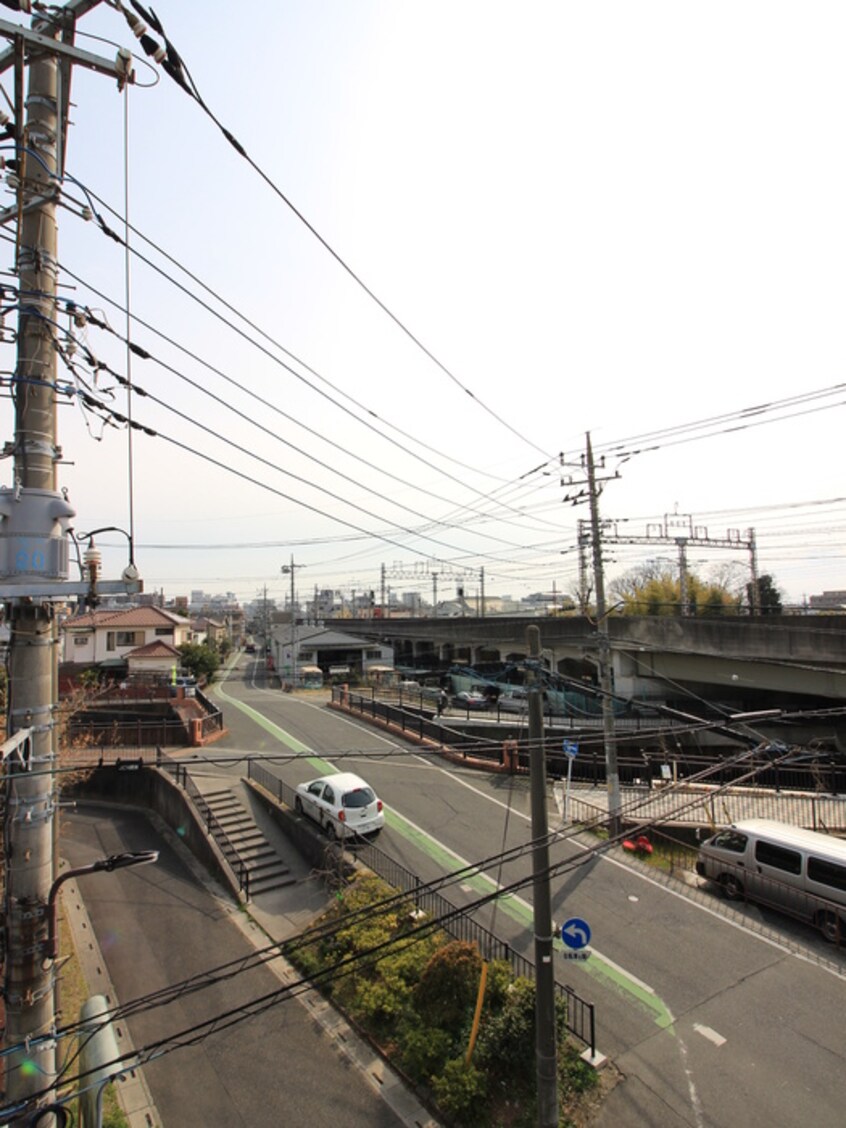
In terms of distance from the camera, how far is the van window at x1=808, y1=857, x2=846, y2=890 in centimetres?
1126

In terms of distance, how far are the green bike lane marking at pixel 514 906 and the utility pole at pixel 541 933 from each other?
0.88m

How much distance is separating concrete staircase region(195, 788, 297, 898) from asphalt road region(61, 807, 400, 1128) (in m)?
0.84

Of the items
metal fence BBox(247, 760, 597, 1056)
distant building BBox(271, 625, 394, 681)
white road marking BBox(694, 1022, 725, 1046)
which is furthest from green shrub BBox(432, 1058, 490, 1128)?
distant building BBox(271, 625, 394, 681)

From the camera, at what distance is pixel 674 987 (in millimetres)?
9930

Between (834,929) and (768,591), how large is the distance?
47.0m

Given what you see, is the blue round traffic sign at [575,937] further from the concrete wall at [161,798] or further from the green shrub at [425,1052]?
the concrete wall at [161,798]

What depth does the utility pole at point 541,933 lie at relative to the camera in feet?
23.2

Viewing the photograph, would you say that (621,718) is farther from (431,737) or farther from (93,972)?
(93,972)

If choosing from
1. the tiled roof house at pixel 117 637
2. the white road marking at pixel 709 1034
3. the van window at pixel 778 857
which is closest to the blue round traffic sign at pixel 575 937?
the white road marking at pixel 709 1034

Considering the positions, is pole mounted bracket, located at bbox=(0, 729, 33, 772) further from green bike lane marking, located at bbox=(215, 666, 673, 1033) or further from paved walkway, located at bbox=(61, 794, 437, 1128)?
paved walkway, located at bbox=(61, 794, 437, 1128)

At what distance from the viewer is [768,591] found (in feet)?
171

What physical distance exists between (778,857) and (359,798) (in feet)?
31.1

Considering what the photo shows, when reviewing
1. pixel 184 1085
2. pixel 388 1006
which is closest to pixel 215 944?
pixel 184 1085

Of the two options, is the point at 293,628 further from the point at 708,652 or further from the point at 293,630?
the point at 708,652
